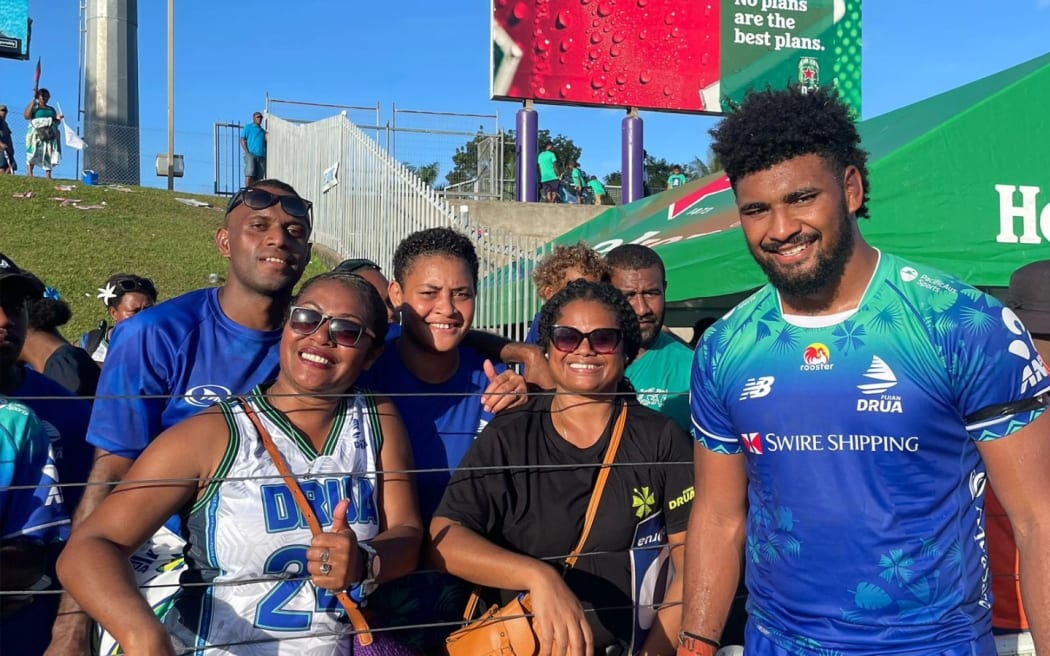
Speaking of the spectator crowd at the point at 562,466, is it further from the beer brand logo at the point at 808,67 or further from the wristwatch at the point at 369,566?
the beer brand logo at the point at 808,67

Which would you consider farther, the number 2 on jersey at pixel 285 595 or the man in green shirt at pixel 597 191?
the man in green shirt at pixel 597 191

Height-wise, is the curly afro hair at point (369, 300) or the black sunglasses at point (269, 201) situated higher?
the black sunglasses at point (269, 201)

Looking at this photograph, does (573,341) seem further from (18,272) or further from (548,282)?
(18,272)

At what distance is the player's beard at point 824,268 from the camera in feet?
6.60

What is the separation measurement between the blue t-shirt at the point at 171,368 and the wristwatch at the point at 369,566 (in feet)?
2.46

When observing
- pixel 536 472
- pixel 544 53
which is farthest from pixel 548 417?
pixel 544 53

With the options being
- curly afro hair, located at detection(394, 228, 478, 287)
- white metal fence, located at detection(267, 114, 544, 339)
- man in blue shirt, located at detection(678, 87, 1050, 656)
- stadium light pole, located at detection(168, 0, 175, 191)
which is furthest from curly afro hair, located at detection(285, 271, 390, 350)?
stadium light pole, located at detection(168, 0, 175, 191)

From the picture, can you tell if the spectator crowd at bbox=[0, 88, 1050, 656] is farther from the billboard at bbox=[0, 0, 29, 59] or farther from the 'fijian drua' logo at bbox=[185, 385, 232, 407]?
the billboard at bbox=[0, 0, 29, 59]

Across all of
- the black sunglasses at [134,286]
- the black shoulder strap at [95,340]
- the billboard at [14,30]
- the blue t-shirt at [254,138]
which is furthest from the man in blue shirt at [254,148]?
the black sunglasses at [134,286]

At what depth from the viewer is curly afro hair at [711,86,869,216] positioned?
206cm

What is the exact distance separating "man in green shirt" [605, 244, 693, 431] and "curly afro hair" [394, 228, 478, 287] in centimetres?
80

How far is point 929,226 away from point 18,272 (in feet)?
16.4

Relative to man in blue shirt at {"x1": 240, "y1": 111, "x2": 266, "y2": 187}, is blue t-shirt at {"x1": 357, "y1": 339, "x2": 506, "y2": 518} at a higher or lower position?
lower

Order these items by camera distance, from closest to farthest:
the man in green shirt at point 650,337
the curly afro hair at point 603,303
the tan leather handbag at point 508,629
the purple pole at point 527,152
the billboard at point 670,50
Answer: the tan leather handbag at point 508,629
the curly afro hair at point 603,303
the man in green shirt at point 650,337
the billboard at point 670,50
the purple pole at point 527,152
